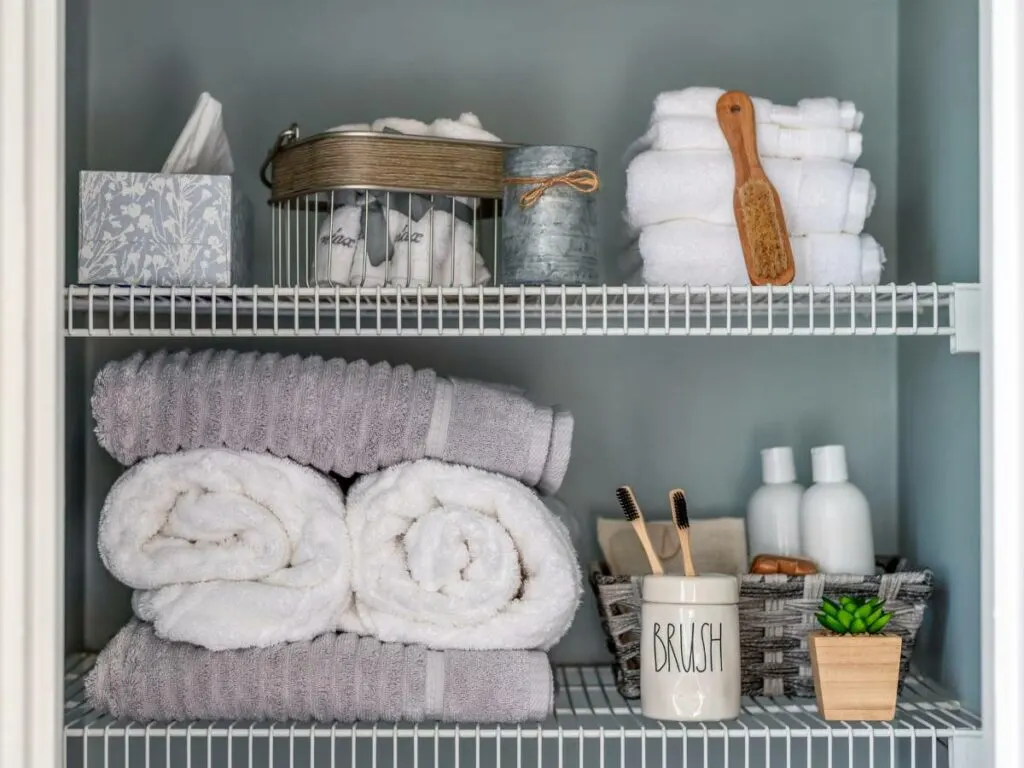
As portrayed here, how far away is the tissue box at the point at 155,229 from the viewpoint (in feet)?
3.60

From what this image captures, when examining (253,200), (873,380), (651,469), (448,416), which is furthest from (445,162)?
(873,380)

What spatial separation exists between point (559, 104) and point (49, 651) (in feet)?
2.69

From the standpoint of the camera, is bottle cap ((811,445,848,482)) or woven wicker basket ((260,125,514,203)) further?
bottle cap ((811,445,848,482))

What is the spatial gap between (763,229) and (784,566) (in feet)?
1.08

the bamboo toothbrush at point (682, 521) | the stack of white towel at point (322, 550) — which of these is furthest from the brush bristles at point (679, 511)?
the stack of white towel at point (322, 550)

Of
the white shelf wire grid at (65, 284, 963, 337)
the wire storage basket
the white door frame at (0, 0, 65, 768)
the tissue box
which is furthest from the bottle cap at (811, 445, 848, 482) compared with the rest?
the white door frame at (0, 0, 65, 768)

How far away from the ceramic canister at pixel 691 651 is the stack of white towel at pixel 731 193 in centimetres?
29

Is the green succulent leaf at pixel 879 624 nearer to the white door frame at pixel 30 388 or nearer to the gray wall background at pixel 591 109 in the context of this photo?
the gray wall background at pixel 591 109

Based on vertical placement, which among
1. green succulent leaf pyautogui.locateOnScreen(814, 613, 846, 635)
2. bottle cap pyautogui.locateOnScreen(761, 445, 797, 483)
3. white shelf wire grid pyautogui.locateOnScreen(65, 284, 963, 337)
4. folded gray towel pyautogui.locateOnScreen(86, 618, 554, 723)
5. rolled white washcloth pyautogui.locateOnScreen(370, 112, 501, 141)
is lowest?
folded gray towel pyautogui.locateOnScreen(86, 618, 554, 723)

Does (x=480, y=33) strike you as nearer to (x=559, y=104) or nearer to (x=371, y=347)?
(x=559, y=104)

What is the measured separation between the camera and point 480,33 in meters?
1.42

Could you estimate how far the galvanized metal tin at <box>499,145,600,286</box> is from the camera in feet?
3.64

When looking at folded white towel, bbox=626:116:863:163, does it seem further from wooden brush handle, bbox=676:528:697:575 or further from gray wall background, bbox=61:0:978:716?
wooden brush handle, bbox=676:528:697:575

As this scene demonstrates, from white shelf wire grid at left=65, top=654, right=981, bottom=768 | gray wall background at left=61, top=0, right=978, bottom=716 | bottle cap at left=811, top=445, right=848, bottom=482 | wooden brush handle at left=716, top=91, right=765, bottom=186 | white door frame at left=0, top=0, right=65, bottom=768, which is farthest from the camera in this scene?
gray wall background at left=61, top=0, right=978, bottom=716
